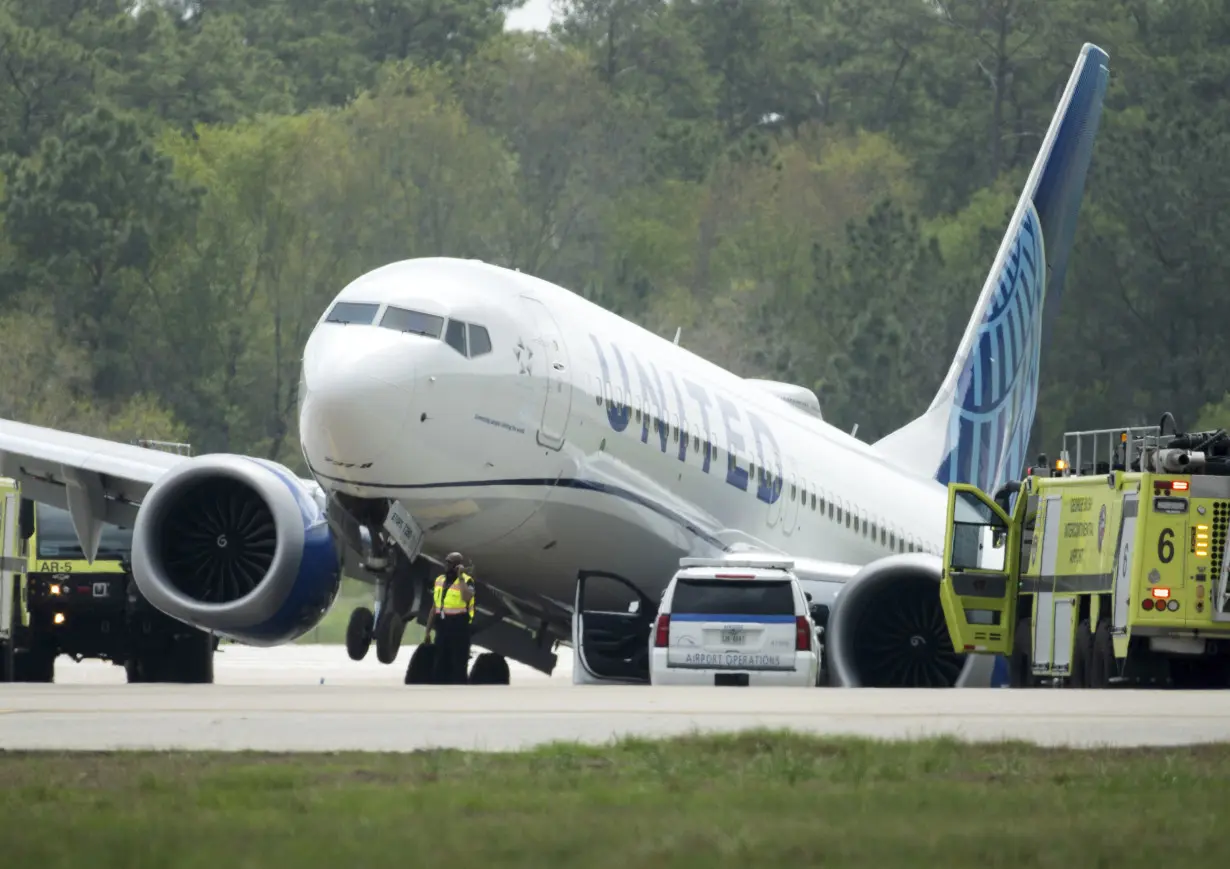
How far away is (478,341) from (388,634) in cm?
244

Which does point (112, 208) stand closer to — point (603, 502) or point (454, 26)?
point (454, 26)

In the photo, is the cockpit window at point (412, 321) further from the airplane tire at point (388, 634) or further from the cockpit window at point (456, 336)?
the airplane tire at point (388, 634)

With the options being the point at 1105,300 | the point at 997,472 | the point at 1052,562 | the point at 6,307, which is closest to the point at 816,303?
the point at 1105,300

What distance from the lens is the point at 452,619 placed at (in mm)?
23031

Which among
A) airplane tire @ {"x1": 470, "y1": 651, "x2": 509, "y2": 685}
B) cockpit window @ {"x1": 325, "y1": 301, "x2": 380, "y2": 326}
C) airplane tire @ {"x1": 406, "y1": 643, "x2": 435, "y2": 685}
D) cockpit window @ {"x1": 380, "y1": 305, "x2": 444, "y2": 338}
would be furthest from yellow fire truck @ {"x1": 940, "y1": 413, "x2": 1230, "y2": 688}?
cockpit window @ {"x1": 325, "y1": 301, "x2": 380, "y2": 326}

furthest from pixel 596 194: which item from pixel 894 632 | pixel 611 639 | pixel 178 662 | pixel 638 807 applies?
pixel 638 807

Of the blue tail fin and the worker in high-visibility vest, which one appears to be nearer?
the worker in high-visibility vest

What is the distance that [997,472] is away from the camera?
3462 centimetres

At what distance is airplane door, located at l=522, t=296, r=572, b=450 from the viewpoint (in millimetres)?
22469

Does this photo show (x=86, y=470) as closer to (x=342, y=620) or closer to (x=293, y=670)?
(x=293, y=670)

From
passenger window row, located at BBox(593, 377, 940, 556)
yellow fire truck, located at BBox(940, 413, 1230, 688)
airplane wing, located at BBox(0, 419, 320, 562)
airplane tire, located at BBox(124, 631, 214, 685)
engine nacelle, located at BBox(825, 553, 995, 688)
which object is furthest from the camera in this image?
airplane tire, located at BBox(124, 631, 214, 685)

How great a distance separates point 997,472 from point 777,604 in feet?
41.4

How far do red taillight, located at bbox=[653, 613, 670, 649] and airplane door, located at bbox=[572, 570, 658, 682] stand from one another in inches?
48.4

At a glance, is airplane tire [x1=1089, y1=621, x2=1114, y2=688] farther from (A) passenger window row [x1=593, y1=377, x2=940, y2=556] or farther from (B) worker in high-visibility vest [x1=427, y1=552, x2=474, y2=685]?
(B) worker in high-visibility vest [x1=427, y1=552, x2=474, y2=685]
